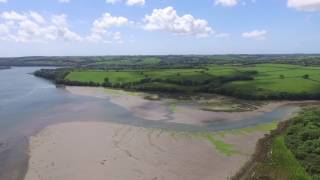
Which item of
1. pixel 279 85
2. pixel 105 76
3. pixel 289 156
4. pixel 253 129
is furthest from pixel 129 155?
pixel 105 76

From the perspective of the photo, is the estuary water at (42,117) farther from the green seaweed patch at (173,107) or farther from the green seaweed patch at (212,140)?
the green seaweed patch at (173,107)

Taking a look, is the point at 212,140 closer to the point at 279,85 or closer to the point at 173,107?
the point at 173,107

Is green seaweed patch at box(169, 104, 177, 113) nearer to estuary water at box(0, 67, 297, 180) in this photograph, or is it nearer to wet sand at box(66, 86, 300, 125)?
wet sand at box(66, 86, 300, 125)

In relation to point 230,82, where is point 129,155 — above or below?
below

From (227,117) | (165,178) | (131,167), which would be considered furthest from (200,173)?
(227,117)

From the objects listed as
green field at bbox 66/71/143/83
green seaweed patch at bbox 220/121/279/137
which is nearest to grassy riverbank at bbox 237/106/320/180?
green seaweed patch at bbox 220/121/279/137

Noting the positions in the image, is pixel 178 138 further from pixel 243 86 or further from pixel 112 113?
pixel 243 86
